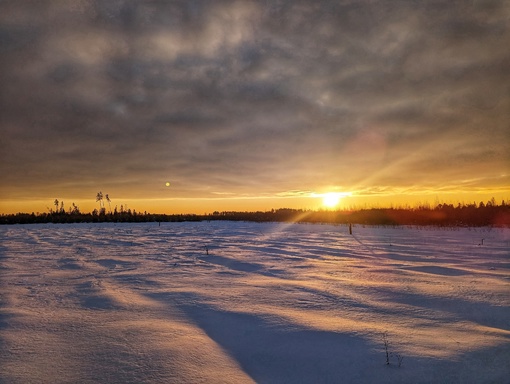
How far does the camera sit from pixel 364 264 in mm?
9875

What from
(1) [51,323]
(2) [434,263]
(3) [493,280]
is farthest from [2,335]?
(2) [434,263]

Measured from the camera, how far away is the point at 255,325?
184 inches

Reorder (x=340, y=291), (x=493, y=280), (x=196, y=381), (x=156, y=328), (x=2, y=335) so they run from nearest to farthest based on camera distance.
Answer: (x=196, y=381) → (x=2, y=335) → (x=156, y=328) → (x=340, y=291) → (x=493, y=280)

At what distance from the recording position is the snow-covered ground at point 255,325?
3.36 meters

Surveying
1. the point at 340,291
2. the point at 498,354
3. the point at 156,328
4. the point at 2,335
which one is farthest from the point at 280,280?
the point at 2,335

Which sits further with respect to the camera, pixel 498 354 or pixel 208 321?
pixel 208 321

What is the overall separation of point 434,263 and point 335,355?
784 cm

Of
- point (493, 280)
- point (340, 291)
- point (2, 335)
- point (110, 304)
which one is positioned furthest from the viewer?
point (493, 280)

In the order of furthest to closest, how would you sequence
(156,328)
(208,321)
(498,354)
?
(208,321) → (156,328) → (498,354)

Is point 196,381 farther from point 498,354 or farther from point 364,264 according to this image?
point 364,264

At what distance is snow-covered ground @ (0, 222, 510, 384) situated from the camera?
3359 millimetres

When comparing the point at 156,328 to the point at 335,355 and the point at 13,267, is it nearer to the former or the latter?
the point at 335,355

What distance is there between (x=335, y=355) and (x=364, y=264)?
21.9 ft

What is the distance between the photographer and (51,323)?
4730mm
